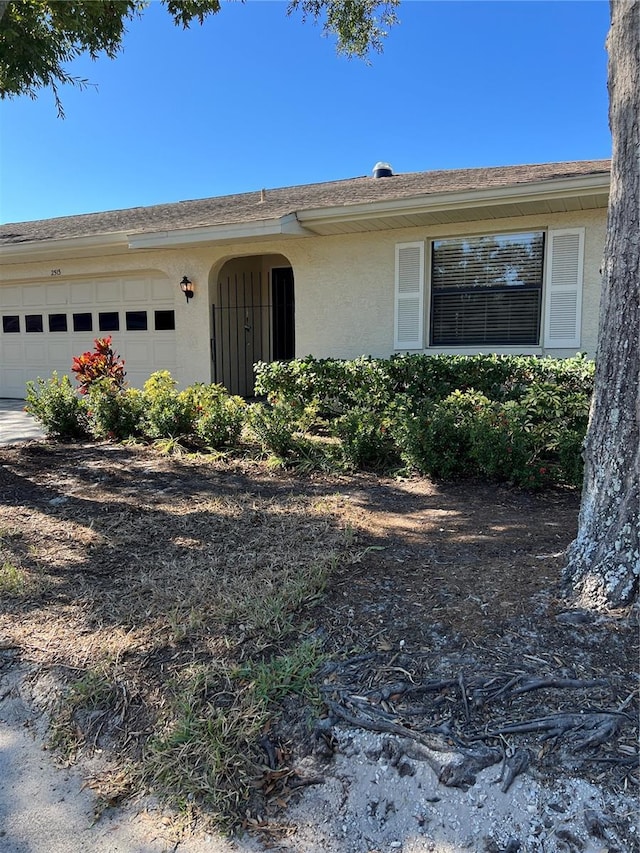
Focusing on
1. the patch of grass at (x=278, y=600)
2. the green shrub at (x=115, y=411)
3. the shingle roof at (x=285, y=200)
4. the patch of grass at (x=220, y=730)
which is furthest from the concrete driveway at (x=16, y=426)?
the patch of grass at (x=220, y=730)

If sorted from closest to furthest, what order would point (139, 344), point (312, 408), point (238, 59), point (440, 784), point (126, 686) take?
point (440, 784) < point (126, 686) < point (312, 408) < point (238, 59) < point (139, 344)

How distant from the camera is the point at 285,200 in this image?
1044 centimetres

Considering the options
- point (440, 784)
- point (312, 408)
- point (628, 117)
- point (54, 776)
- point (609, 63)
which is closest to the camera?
point (440, 784)

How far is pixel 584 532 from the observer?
2.80 metres

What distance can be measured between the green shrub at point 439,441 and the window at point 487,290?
10.00 ft

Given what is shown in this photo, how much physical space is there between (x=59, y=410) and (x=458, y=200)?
6.02 meters

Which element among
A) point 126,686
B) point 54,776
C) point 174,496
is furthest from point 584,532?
point 174,496

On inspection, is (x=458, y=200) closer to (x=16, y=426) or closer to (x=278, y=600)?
(x=278, y=600)

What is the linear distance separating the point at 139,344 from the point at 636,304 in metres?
10.1

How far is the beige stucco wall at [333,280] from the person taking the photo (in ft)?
25.8

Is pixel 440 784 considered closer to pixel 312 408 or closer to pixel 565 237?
pixel 312 408

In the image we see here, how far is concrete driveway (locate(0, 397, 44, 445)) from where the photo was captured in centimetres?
800

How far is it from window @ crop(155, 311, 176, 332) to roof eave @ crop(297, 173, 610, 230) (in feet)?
12.1

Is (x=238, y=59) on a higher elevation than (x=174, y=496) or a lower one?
higher
